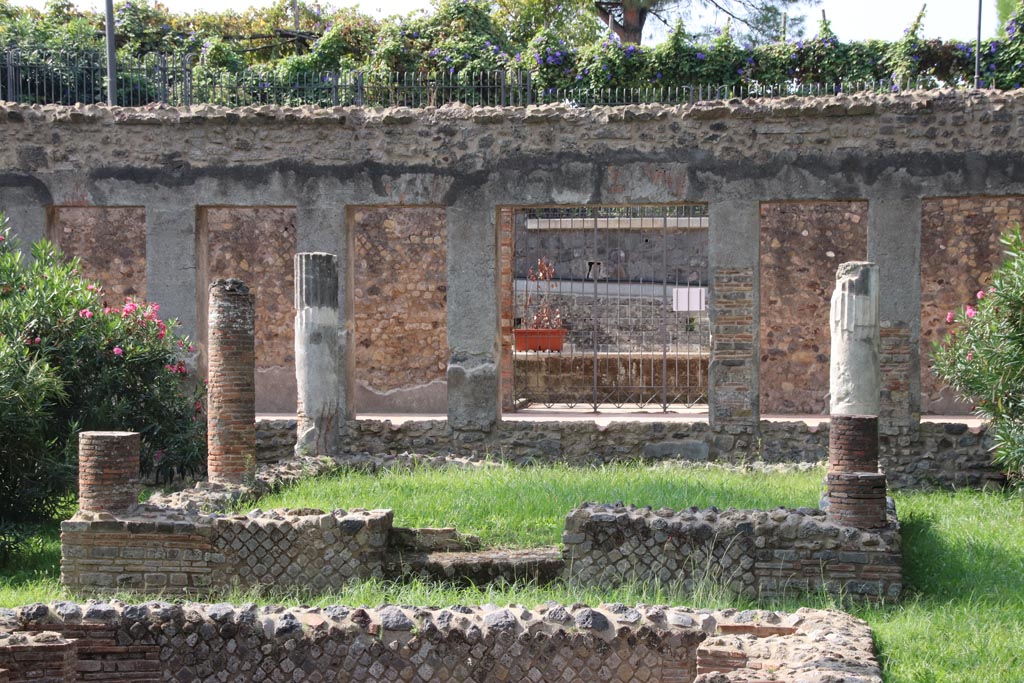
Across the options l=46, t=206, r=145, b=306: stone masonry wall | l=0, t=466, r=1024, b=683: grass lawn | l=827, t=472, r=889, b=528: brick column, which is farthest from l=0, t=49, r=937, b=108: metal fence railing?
l=827, t=472, r=889, b=528: brick column

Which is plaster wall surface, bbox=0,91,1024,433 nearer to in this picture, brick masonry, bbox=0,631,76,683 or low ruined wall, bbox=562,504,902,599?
low ruined wall, bbox=562,504,902,599

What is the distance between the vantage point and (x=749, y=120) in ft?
37.5

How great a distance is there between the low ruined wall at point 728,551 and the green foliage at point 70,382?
4.02 m

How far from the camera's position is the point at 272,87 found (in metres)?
15.1

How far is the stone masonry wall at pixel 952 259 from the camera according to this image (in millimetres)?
15125

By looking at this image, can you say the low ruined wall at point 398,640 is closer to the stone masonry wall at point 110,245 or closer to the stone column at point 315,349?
the stone column at point 315,349

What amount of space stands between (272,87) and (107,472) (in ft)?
28.6

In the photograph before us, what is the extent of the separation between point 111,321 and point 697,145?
5.59 m

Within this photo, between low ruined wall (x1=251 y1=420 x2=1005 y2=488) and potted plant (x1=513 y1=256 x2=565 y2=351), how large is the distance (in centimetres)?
425

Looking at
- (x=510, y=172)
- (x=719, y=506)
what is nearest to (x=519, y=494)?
(x=719, y=506)

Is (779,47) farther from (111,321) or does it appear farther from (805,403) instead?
(111,321)

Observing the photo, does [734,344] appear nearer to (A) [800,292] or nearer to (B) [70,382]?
(A) [800,292]

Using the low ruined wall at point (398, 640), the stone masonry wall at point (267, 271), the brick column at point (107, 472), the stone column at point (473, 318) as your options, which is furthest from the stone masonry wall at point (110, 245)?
the low ruined wall at point (398, 640)

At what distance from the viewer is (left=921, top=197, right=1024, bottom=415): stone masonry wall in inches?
595
